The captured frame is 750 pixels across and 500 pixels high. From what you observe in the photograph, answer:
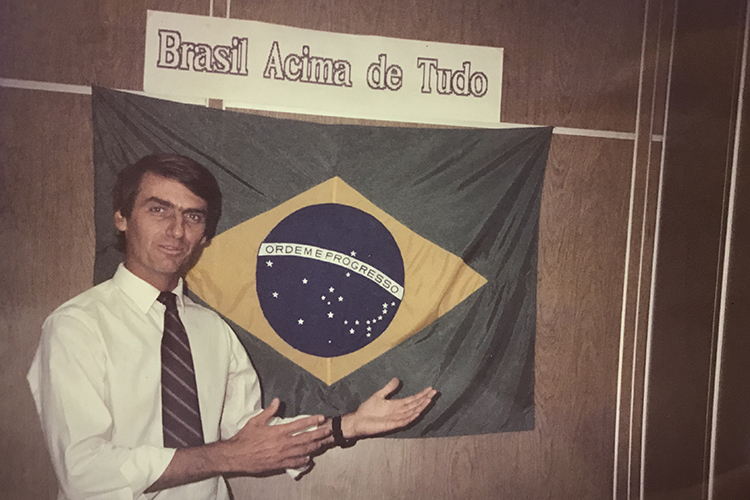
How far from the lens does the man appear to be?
1.39 meters

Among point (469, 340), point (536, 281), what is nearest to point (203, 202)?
point (469, 340)

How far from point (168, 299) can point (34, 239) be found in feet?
1.49

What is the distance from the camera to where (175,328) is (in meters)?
1.51

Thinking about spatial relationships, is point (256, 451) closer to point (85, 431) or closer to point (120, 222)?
point (85, 431)

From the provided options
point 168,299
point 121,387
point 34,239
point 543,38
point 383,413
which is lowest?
point 383,413

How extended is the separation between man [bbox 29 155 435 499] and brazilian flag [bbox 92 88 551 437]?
0.05 metres

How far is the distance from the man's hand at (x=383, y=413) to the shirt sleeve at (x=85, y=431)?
57 cm

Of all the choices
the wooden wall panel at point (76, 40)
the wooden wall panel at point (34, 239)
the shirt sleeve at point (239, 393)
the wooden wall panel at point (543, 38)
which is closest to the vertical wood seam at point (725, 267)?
the wooden wall panel at point (543, 38)

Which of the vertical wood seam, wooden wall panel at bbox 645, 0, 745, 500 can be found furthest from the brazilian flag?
the vertical wood seam

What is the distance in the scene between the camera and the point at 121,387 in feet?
4.69

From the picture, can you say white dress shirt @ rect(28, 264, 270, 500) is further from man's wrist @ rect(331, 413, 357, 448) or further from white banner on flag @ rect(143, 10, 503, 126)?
white banner on flag @ rect(143, 10, 503, 126)

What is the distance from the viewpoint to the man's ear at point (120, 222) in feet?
4.87

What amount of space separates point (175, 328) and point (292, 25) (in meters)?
1.07

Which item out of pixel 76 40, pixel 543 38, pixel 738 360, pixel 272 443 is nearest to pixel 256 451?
pixel 272 443
